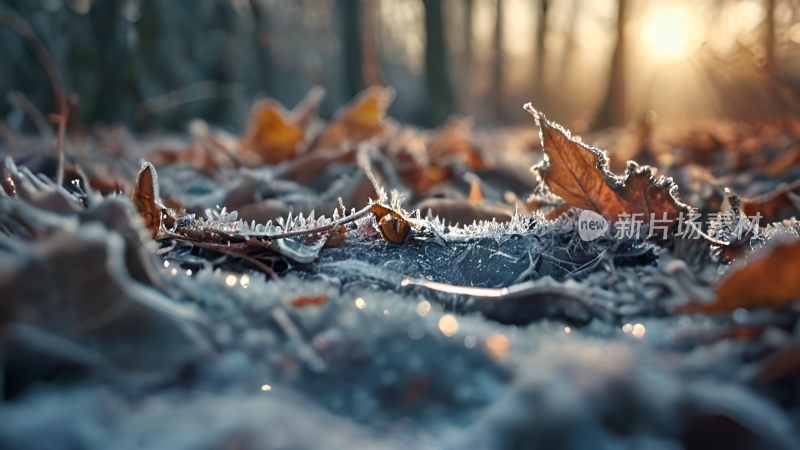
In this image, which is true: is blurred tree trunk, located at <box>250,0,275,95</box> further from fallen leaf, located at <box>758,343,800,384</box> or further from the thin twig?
fallen leaf, located at <box>758,343,800,384</box>

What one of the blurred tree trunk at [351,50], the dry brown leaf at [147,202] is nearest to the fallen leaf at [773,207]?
the dry brown leaf at [147,202]

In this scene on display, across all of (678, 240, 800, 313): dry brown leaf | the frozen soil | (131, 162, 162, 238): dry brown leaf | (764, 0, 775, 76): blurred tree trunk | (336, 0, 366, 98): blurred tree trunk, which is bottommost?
the frozen soil

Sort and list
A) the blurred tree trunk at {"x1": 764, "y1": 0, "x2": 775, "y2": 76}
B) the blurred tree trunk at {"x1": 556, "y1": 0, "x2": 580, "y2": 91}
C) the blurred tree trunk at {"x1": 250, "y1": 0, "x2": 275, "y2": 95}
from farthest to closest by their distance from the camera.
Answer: the blurred tree trunk at {"x1": 556, "y1": 0, "x2": 580, "y2": 91}
the blurred tree trunk at {"x1": 250, "y1": 0, "x2": 275, "y2": 95}
the blurred tree trunk at {"x1": 764, "y1": 0, "x2": 775, "y2": 76}

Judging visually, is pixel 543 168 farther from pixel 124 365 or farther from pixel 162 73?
pixel 162 73

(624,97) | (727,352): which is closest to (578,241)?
(727,352)

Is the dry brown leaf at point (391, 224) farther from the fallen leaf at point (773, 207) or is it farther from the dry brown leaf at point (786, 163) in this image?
the dry brown leaf at point (786, 163)

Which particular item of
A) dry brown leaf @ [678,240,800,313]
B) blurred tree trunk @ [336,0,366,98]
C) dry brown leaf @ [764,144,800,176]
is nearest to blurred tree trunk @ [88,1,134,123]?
blurred tree trunk @ [336,0,366,98]

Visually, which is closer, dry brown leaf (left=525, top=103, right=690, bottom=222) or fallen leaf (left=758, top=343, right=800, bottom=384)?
fallen leaf (left=758, top=343, right=800, bottom=384)
